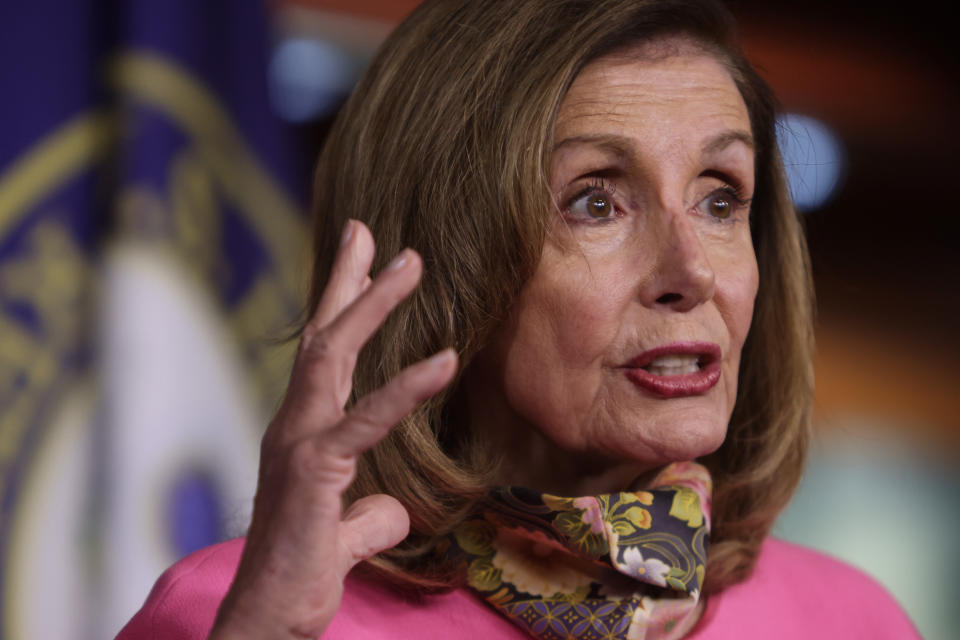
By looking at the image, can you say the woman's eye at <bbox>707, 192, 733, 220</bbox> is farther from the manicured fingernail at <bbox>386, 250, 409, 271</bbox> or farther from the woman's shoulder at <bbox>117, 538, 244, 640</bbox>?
the woman's shoulder at <bbox>117, 538, 244, 640</bbox>

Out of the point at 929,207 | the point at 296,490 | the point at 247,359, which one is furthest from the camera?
the point at 929,207

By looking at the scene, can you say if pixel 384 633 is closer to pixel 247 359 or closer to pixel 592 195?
pixel 592 195

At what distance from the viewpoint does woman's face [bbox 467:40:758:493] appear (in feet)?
3.53

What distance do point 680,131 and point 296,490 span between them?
621mm

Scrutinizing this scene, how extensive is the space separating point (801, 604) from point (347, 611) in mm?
632

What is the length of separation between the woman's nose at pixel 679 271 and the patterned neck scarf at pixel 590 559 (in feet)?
0.71

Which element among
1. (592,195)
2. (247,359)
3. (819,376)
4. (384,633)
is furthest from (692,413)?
(819,376)

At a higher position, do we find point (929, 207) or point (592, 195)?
point (592, 195)

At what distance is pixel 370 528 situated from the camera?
33.0 inches

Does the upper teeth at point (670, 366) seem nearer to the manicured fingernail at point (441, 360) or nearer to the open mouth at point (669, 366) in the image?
the open mouth at point (669, 366)

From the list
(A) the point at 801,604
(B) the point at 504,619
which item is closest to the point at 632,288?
(B) the point at 504,619

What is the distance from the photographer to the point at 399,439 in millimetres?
1119

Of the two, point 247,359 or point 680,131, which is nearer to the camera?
point 680,131

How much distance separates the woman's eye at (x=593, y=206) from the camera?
1.11 m
